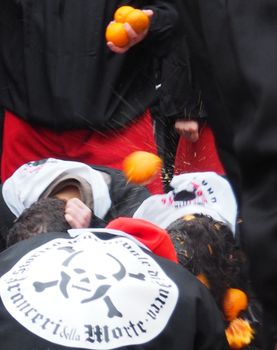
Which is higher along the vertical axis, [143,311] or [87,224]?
[143,311]

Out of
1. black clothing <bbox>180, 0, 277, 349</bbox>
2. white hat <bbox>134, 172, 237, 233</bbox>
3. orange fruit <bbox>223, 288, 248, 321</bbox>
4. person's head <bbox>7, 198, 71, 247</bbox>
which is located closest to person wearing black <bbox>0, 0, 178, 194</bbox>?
white hat <bbox>134, 172, 237, 233</bbox>

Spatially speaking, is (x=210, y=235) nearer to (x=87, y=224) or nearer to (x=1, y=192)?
(x=87, y=224)

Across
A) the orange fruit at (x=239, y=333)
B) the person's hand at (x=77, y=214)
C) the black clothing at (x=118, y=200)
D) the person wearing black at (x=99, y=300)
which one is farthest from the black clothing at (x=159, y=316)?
the black clothing at (x=118, y=200)

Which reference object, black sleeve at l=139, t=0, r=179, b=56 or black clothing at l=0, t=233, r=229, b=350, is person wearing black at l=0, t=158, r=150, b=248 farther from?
black clothing at l=0, t=233, r=229, b=350

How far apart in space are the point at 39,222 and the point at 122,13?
2.51 ft

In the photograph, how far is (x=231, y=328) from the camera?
1873 millimetres

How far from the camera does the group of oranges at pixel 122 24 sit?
2367 mm

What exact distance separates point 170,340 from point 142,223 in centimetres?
30

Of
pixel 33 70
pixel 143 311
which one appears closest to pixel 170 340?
pixel 143 311

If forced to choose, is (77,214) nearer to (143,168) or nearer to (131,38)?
(143,168)

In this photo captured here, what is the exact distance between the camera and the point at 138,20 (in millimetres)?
2420

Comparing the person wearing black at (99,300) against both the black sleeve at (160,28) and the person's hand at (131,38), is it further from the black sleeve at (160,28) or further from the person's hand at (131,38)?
the black sleeve at (160,28)

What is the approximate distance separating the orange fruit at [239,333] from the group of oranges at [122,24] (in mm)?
907

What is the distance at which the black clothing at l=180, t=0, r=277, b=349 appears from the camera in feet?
2.57
